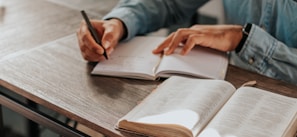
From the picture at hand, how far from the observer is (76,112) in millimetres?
868

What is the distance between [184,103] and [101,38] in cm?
38

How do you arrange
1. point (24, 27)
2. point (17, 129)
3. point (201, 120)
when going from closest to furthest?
point (201, 120) < point (24, 27) < point (17, 129)

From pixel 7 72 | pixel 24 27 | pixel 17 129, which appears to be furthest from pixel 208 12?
pixel 7 72

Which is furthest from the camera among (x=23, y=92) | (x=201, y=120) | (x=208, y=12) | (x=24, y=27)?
(x=208, y=12)

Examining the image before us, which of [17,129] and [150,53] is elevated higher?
[150,53]

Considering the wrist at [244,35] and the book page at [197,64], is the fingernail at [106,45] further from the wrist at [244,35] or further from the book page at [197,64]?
the wrist at [244,35]

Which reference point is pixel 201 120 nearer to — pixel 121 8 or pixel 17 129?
pixel 121 8

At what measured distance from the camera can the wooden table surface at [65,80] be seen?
2.90 feet

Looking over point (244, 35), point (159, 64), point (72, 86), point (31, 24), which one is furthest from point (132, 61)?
point (31, 24)

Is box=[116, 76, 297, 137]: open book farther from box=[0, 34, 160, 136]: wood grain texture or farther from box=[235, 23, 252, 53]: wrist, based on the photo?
box=[235, 23, 252, 53]: wrist

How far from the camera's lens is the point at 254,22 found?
1311mm

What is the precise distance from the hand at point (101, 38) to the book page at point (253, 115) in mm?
361

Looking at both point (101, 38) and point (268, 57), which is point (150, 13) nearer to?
point (101, 38)

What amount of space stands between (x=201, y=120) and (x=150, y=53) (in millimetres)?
358
